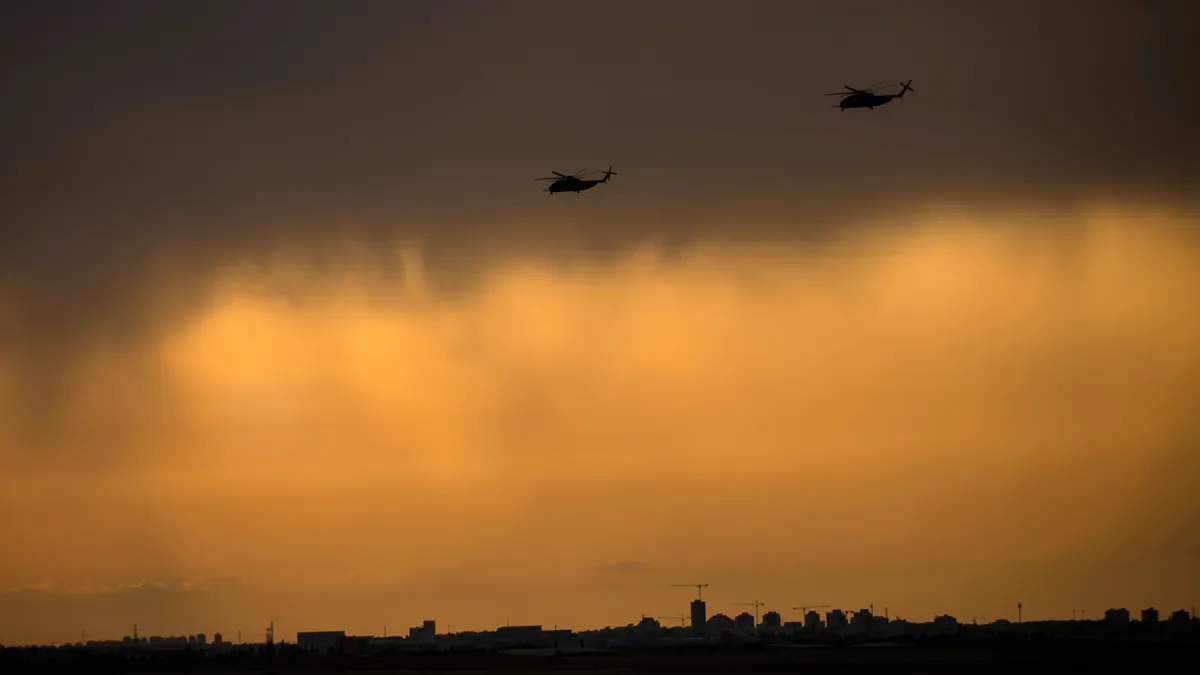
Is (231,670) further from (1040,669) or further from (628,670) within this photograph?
(1040,669)

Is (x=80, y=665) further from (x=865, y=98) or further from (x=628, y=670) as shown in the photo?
(x=865, y=98)

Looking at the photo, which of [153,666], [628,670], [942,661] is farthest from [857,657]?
[153,666]

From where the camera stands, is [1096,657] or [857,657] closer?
[1096,657]

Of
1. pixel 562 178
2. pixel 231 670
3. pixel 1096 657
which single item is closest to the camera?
pixel 231 670

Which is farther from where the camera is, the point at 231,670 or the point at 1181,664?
the point at 231,670

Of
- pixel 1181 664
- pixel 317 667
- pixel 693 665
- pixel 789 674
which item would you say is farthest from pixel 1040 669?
pixel 317 667

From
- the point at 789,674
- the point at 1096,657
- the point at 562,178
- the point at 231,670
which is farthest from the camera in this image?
the point at 562,178

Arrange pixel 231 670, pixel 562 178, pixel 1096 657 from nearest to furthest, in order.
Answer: pixel 231 670, pixel 1096 657, pixel 562 178

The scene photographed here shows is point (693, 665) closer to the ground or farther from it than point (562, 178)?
closer to the ground

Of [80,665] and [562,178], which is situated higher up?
[562,178]
